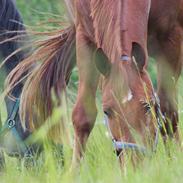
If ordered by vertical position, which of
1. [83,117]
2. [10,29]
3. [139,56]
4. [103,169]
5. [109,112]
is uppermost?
[139,56]

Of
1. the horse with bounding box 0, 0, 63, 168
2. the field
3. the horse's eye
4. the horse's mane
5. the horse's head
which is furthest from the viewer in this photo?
the horse's mane

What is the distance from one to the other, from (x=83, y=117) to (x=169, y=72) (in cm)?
73

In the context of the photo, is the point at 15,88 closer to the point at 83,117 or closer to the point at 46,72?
the point at 46,72

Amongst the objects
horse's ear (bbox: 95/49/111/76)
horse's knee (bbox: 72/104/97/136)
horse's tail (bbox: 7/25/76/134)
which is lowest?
horse's knee (bbox: 72/104/97/136)

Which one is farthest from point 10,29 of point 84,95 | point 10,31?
point 84,95

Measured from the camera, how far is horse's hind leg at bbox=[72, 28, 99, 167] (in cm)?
472

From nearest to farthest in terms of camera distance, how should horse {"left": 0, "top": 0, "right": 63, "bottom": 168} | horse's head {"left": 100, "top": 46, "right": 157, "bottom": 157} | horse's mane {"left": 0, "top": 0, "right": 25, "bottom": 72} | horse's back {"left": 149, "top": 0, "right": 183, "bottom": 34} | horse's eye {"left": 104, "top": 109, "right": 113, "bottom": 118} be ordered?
horse's head {"left": 100, "top": 46, "right": 157, "bottom": 157} < horse's eye {"left": 104, "top": 109, "right": 113, "bottom": 118} < horse's back {"left": 149, "top": 0, "right": 183, "bottom": 34} < horse {"left": 0, "top": 0, "right": 63, "bottom": 168} < horse's mane {"left": 0, "top": 0, "right": 25, "bottom": 72}

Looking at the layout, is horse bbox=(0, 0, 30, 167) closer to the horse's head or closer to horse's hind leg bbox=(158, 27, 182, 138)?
horse's hind leg bbox=(158, 27, 182, 138)

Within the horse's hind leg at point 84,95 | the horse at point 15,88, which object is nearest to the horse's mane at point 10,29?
the horse at point 15,88

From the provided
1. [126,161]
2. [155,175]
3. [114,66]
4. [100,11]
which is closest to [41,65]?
[100,11]

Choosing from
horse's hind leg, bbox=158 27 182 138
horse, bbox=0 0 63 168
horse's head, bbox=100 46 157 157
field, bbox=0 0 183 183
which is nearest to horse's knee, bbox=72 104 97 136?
field, bbox=0 0 183 183

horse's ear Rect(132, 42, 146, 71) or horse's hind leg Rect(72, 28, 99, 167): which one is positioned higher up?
horse's ear Rect(132, 42, 146, 71)

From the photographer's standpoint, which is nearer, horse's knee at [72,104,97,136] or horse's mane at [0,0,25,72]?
horse's knee at [72,104,97,136]

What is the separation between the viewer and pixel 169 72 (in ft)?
17.0
